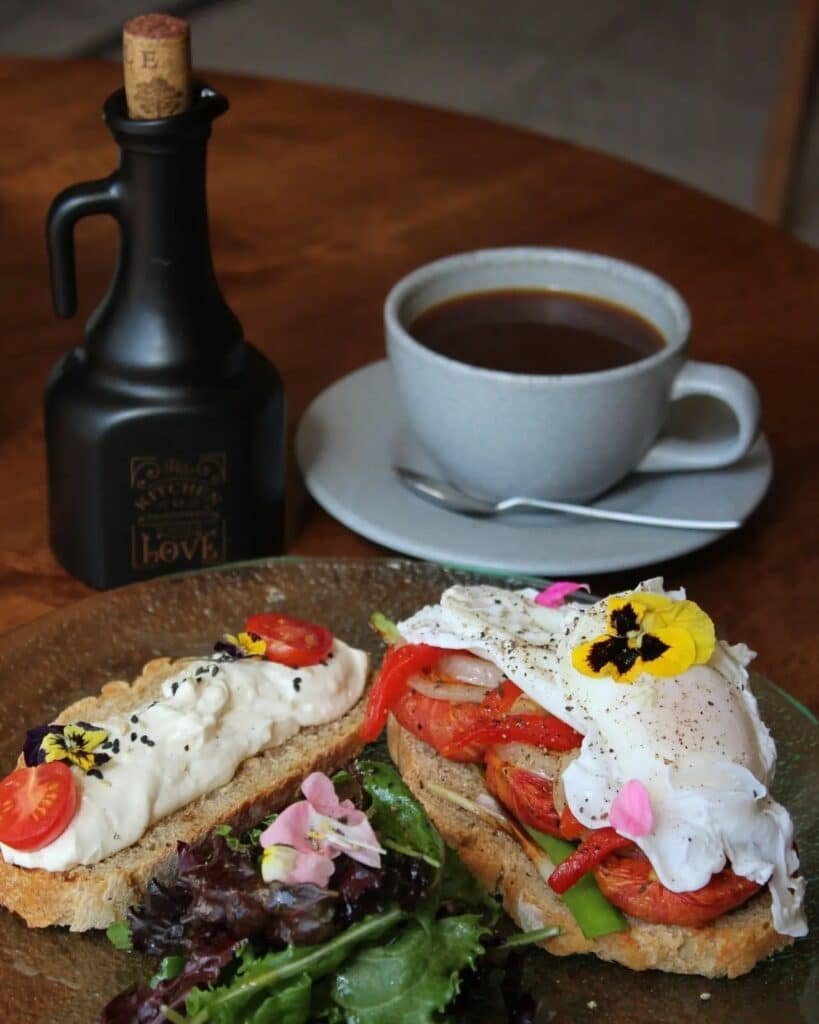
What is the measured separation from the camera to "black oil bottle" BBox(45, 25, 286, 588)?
1.92m

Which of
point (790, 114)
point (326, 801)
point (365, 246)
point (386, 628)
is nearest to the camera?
point (326, 801)

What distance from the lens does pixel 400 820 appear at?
1.60 meters

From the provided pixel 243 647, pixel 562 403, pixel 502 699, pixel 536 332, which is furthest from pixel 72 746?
pixel 536 332

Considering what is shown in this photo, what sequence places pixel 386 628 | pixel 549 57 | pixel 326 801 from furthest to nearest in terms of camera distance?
1. pixel 549 57
2. pixel 386 628
3. pixel 326 801

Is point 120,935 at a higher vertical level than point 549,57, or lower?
higher

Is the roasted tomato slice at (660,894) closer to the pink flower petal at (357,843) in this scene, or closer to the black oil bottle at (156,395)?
the pink flower petal at (357,843)

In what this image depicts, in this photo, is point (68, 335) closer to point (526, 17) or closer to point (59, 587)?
point (59, 587)

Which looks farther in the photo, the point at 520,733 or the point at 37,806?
the point at 520,733

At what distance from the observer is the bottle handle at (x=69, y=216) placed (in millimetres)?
1938

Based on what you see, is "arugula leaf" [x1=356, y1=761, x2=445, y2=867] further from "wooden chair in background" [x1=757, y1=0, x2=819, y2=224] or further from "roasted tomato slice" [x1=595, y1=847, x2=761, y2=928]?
"wooden chair in background" [x1=757, y1=0, x2=819, y2=224]

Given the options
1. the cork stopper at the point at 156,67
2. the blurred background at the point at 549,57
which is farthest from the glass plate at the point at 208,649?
the blurred background at the point at 549,57

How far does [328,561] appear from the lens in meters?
2.05

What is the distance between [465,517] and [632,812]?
0.77 metres

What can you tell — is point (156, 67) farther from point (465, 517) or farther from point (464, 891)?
point (464, 891)
